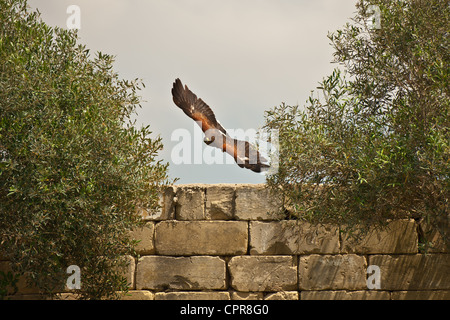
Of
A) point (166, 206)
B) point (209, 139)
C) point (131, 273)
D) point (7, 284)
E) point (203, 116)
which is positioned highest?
point (203, 116)

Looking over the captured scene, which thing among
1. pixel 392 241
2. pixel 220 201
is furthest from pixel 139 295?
pixel 392 241

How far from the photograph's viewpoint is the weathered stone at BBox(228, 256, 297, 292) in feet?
37.3

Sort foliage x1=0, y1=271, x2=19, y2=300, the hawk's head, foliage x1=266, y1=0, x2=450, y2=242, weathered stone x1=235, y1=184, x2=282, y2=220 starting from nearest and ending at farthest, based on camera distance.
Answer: foliage x1=266, y1=0, x2=450, y2=242, foliage x1=0, y1=271, x2=19, y2=300, weathered stone x1=235, y1=184, x2=282, y2=220, the hawk's head

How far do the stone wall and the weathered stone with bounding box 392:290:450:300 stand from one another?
0.7 inches

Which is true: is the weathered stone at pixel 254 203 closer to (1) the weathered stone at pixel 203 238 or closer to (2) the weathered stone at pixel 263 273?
(1) the weathered stone at pixel 203 238

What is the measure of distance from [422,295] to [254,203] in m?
3.64

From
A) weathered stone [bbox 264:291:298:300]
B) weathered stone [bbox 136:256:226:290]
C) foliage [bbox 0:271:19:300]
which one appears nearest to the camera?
foliage [bbox 0:271:19:300]

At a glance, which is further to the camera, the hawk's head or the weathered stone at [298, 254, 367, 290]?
the hawk's head

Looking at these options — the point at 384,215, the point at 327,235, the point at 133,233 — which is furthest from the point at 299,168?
the point at 133,233

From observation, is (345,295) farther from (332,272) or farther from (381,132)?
(381,132)

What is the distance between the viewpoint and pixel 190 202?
38.4 ft

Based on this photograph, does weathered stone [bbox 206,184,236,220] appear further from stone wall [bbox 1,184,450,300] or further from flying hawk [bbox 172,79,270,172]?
flying hawk [bbox 172,79,270,172]

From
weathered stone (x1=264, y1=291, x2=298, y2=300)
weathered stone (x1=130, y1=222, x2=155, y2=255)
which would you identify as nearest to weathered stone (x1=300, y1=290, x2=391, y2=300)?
weathered stone (x1=264, y1=291, x2=298, y2=300)
